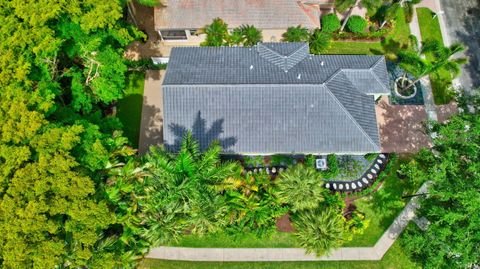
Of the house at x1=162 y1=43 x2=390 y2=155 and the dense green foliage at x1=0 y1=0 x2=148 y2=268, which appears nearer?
the dense green foliage at x1=0 y1=0 x2=148 y2=268

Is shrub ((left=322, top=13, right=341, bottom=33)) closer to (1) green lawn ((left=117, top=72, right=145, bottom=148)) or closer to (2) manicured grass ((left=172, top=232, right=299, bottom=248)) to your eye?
(1) green lawn ((left=117, top=72, right=145, bottom=148))

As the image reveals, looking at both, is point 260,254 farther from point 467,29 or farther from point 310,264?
point 467,29

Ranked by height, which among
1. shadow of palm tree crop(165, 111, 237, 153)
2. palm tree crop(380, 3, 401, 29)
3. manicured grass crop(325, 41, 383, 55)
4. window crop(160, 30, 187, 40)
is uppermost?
palm tree crop(380, 3, 401, 29)

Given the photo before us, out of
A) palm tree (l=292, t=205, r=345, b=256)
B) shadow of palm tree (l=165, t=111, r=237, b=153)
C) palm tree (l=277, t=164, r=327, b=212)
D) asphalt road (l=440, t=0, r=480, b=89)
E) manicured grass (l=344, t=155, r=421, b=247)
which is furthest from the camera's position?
asphalt road (l=440, t=0, r=480, b=89)

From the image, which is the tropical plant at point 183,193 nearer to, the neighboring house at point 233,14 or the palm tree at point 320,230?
the palm tree at point 320,230

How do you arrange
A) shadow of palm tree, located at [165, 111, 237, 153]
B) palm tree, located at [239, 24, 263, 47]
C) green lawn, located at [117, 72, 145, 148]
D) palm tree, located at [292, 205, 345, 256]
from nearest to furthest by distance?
palm tree, located at [292, 205, 345, 256] → shadow of palm tree, located at [165, 111, 237, 153] → palm tree, located at [239, 24, 263, 47] → green lawn, located at [117, 72, 145, 148]

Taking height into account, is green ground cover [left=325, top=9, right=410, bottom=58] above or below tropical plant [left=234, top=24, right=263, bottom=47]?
above

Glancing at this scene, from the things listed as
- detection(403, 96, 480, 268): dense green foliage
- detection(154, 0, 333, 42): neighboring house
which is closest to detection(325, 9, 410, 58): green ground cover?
detection(154, 0, 333, 42): neighboring house
